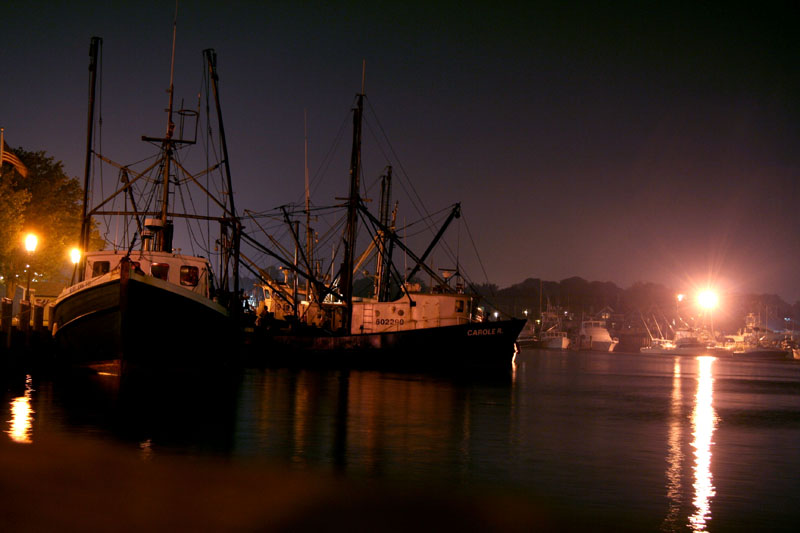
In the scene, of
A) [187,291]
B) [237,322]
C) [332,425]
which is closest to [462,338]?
[237,322]

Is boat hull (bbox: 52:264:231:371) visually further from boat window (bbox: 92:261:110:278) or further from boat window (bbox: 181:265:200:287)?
boat window (bbox: 181:265:200:287)

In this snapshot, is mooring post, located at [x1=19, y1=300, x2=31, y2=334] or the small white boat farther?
the small white boat

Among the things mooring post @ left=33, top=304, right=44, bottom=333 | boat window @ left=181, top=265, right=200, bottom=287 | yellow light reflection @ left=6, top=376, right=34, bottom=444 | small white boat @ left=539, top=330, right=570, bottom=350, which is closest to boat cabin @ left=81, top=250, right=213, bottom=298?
boat window @ left=181, top=265, right=200, bottom=287

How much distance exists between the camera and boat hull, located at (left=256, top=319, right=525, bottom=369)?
4494 cm

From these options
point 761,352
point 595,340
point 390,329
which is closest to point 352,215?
point 390,329

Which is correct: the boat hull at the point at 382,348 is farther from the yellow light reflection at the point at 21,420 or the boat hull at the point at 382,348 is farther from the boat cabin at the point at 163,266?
the yellow light reflection at the point at 21,420

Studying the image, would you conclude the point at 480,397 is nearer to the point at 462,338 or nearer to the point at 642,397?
the point at 642,397

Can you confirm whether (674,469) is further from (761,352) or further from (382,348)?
(761,352)

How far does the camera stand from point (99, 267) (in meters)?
31.2

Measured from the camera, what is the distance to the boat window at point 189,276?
104 ft

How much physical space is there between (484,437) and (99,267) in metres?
19.8

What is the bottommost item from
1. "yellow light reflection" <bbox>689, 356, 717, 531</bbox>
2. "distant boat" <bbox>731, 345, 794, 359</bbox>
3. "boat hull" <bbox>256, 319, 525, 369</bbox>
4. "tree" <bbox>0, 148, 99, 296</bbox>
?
"distant boat" <bbox>731, 345, 794, 359</bbox>

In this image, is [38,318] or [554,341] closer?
[38,318]

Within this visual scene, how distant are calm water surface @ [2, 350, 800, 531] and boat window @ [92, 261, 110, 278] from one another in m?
4.74
